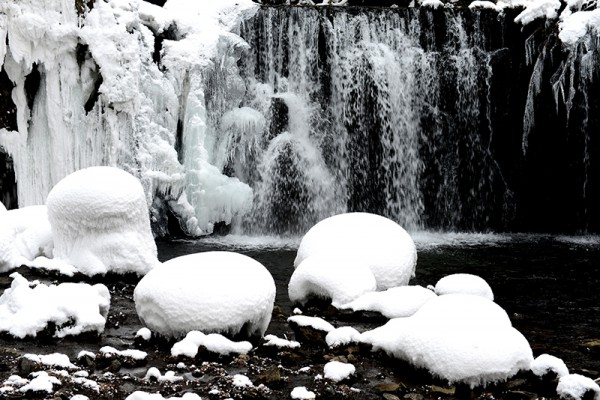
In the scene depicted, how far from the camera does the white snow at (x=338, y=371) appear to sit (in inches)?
256

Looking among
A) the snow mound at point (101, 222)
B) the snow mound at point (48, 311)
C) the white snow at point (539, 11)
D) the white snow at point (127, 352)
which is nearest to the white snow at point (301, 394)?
the white snow at point (127, 352)

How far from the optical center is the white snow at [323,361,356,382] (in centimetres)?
650

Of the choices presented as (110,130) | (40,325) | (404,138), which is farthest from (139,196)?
(404,138)

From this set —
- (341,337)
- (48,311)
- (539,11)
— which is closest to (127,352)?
(48,311)

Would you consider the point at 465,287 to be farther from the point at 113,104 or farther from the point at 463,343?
the point at 113,104

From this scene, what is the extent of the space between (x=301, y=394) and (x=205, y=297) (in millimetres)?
1349

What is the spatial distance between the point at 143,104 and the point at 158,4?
3274 mm

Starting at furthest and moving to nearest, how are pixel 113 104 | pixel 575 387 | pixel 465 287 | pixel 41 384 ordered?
1. pixel 113 104
2. pixel 465 287
3. pixel 575 387
4. pixel 41 384

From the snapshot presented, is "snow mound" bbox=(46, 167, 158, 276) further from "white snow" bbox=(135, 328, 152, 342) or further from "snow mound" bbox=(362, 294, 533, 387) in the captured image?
"snow mound" bbox=(362, 294, 533, 387)

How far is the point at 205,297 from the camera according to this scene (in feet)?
22.9

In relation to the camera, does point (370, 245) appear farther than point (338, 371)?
Yes

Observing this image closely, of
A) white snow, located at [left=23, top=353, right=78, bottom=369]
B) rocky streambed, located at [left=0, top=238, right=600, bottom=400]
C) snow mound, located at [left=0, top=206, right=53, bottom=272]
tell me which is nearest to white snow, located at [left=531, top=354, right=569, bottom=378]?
rocky streambed, located at [left=0, top=238, right=600, bottom=400]

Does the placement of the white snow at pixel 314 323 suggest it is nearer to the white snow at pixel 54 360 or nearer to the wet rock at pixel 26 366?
the white snow at pixel 54 360

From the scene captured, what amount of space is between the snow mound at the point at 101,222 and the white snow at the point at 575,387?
5114 millimetres
